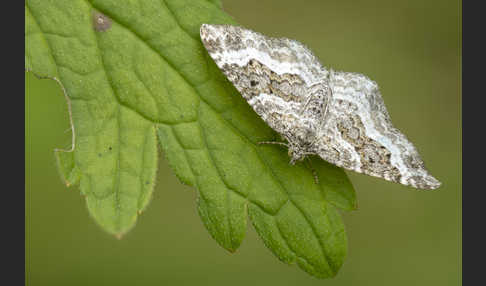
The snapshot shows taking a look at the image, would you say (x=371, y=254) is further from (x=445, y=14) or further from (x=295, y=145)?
(x=445, y=14)

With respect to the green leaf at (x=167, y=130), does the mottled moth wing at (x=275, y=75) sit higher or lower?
higher

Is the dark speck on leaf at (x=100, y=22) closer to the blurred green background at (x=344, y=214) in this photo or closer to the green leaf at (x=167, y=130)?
the green leaf at (x=167, y=130)

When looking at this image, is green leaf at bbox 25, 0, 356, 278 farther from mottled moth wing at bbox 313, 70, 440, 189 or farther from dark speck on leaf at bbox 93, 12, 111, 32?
mottled moth wing at bbox 313, 70, 440, 189

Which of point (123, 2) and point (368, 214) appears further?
point (368, 214)

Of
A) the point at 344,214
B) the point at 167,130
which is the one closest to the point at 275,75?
the point at 167,130

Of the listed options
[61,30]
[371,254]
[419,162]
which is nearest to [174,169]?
[61,30]

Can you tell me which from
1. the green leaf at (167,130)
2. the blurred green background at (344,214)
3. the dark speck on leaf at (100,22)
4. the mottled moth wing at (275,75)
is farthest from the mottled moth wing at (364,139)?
the dark speck on leaf at (100,22)
